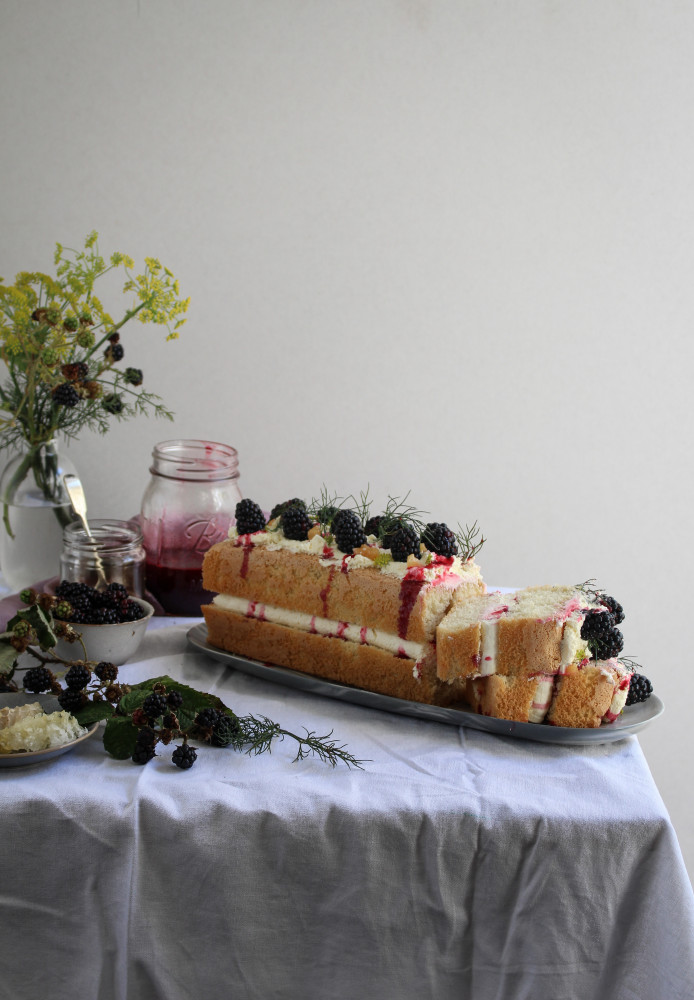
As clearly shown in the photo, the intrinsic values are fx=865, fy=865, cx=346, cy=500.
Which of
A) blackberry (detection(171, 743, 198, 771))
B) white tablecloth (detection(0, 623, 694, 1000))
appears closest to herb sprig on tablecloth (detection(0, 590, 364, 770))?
blackberry (detection(171, 743, 198, 771))

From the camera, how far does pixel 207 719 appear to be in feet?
4.88

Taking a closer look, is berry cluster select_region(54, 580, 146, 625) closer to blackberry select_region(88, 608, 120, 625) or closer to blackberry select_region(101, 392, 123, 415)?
blackberry select_region(88, 608, 120, 625)

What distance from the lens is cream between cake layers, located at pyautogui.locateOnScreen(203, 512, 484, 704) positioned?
1.69 m

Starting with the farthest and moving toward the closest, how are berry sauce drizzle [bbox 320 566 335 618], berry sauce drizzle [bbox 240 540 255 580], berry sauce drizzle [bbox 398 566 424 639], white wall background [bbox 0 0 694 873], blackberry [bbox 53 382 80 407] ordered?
white wall background [bbox 0 0 694 873], blackberry [bbox 53 382 80 407], berry sauce drizzle [bbox 240 540 255 580], berry sauce drizzle [bbox 320 566 335 618], berry sauce drizzle [bbox 398 566 424 639]

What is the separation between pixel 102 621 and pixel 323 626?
453 millimetres

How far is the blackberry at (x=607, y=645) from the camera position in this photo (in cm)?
154

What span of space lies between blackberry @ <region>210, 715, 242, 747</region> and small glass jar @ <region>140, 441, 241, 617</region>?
71 cm

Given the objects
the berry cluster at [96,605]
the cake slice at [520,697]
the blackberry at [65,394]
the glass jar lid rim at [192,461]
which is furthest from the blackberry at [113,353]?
the cake slice at [520,697]

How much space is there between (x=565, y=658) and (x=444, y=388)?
187 centimetres

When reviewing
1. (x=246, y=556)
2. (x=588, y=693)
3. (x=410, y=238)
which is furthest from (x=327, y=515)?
(x=410, y=238)

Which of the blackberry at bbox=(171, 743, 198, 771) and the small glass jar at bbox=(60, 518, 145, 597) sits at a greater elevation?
the small glass jar at bbox=(60, 518, 145, 597)

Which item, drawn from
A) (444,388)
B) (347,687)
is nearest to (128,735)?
(347,687)

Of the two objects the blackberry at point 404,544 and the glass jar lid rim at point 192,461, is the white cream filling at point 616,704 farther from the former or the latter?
the glass jar lid rim at point 192,461

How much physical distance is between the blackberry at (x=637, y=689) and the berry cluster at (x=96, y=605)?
98 centimetres
